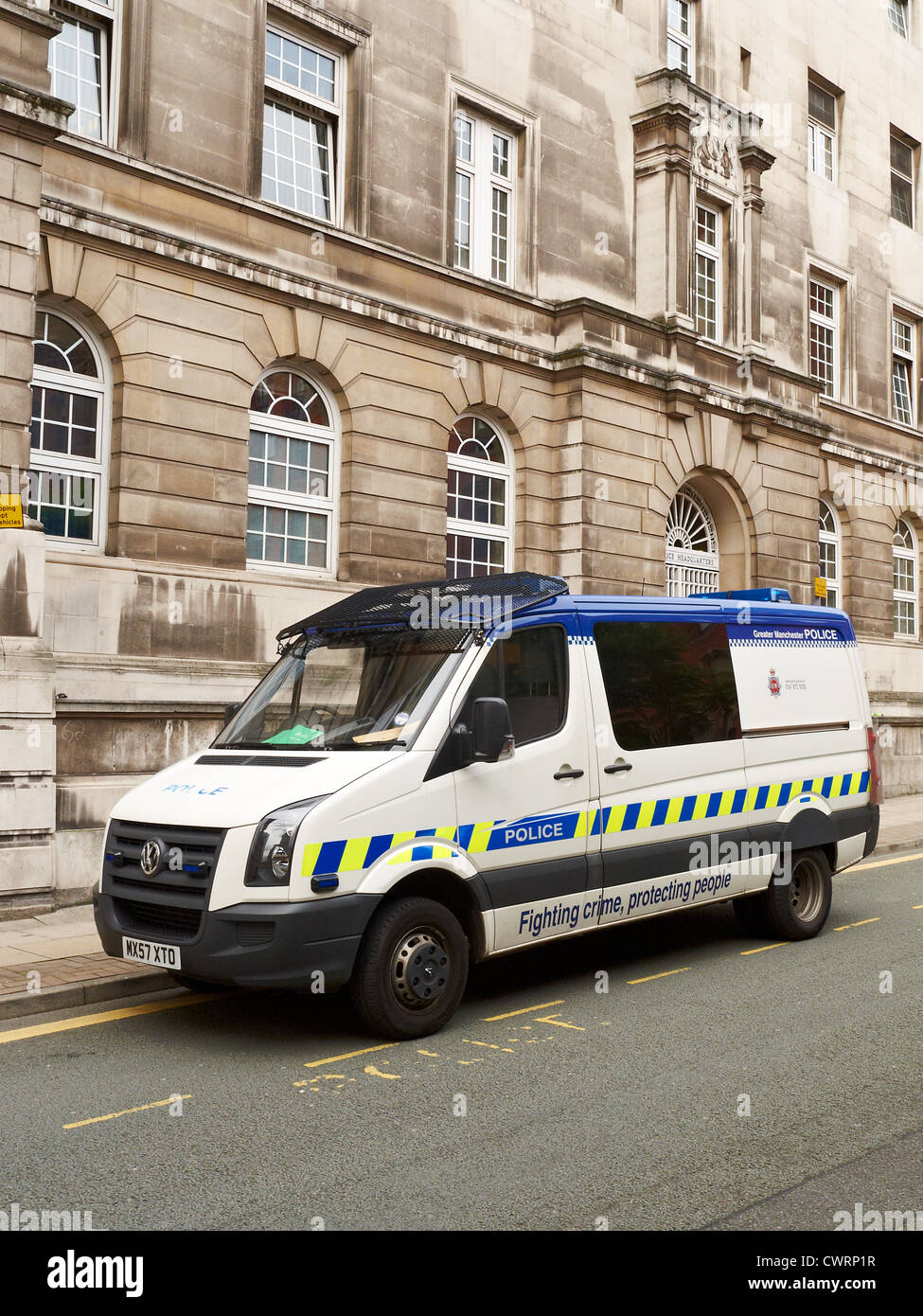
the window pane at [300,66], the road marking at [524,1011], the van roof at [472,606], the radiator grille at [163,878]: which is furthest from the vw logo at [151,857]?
the window pane at [300,66]

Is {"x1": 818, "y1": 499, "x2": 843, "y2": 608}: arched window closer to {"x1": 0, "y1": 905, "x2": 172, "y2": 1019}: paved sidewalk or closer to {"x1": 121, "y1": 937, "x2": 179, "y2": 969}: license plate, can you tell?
{"x1": 0, "y1": 905, "x2": 172, "y2": 1019}: paved sidewalk

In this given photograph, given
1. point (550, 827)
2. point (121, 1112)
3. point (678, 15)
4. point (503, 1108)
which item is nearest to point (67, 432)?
point (550, 827)

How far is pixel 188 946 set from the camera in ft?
19.8

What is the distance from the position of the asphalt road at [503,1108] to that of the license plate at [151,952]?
0.45 m

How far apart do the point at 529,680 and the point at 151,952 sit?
8.44ft

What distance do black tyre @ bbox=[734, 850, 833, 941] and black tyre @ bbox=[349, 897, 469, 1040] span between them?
3.19 metres

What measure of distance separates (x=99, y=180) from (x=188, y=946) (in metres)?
9.38

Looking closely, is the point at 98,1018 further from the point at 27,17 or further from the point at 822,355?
the point at 822,355

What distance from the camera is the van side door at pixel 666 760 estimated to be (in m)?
7.54

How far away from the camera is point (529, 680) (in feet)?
23.5

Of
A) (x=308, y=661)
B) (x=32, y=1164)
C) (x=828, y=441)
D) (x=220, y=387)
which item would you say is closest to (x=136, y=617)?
(x=220, y=387)

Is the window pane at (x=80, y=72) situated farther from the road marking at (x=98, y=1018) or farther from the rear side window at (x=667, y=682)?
the road marking at (x=98, y=1018)
